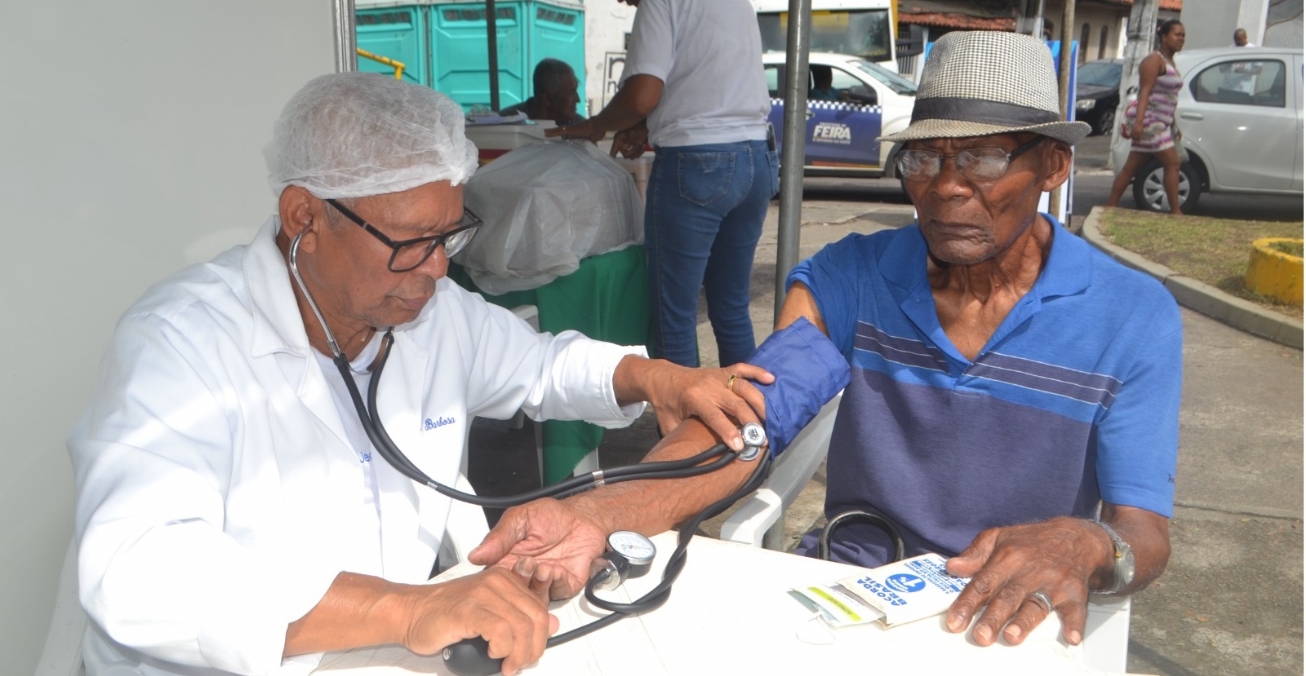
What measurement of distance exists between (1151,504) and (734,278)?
2.31 meters

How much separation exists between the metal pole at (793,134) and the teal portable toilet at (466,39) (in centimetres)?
1045

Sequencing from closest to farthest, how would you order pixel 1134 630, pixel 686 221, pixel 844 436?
pixel 844 436 < pixel 1134 630 < pixel 686 221

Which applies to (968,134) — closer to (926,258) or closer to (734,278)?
(926,258)

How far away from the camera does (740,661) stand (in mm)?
1266

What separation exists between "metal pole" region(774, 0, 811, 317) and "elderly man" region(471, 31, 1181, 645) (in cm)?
129

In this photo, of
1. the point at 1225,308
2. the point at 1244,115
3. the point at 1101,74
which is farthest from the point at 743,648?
the point at 1101,74

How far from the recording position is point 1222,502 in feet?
12.4

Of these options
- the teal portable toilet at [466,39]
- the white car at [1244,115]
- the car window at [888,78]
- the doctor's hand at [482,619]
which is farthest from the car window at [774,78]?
the doctor's hand at [482,619]

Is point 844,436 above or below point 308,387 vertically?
below

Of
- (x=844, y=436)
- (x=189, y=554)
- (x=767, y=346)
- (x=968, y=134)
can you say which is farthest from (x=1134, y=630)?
(x=189, y=554)

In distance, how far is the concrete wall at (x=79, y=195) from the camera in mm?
1930

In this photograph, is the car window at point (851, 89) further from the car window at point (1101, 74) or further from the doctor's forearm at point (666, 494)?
the doctor's forearm at point (666, 494)

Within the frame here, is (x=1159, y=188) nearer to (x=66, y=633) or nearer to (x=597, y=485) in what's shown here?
(x=597, y=485)

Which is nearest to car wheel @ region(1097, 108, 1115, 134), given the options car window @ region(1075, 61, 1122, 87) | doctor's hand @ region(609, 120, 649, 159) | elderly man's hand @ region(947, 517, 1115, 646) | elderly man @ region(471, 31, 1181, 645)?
car window @ region(1075, 61, 1122, 87)
